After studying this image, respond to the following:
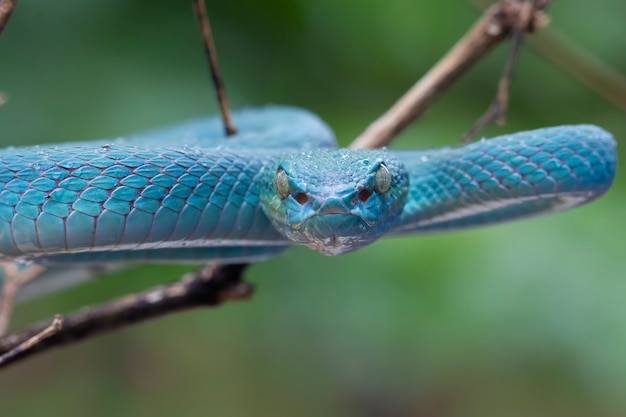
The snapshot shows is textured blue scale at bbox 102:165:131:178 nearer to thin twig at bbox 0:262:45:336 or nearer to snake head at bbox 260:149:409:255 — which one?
snake head at bbox 260:149:409:255

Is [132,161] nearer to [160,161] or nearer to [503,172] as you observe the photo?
[160,161]

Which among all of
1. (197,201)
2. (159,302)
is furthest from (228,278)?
(197,201)

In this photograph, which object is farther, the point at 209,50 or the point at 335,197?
the point at 209,50

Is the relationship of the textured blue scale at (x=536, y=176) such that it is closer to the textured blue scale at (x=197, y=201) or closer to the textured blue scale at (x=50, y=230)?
the textured blue scale at (x=197, y=201)

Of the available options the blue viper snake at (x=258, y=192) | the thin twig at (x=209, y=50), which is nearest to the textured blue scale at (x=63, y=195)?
the blue viper snake at (x=258, y=192)

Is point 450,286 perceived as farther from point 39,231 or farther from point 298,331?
point 39,231

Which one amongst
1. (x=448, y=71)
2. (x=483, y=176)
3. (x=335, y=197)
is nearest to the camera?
(x=335, y=197)
